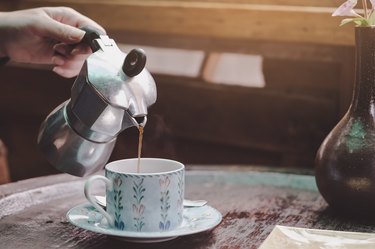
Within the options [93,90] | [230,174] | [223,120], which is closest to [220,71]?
[223,120]

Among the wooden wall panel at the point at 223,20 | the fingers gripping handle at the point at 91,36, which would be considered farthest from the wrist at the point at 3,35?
the wooden wall panel at the point at 223,20

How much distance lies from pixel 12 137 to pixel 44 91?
20.3 inches

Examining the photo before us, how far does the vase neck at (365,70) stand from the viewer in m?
1.08

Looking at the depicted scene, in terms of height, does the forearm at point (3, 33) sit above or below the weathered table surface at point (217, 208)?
above

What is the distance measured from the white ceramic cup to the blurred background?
1.27 m

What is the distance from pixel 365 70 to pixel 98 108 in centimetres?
44

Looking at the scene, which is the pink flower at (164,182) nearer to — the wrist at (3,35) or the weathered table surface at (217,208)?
the weathered table surface at (217,208)

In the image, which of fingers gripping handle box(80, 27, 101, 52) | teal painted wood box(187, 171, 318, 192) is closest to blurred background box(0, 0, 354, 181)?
teal painted wood box(187, 171, 318, 192)

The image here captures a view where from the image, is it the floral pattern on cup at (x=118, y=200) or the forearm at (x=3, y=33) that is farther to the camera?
the forearm at (x=3, y=33)

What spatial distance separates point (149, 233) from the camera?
3.09 feet

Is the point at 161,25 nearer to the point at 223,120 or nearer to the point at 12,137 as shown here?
the point at 223,120

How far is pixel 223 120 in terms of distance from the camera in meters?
2.62

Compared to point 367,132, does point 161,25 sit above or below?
above

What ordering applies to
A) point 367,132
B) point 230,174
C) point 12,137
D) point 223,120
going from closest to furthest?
point 367,132, point 230,174, point 223,120, point 12,137
